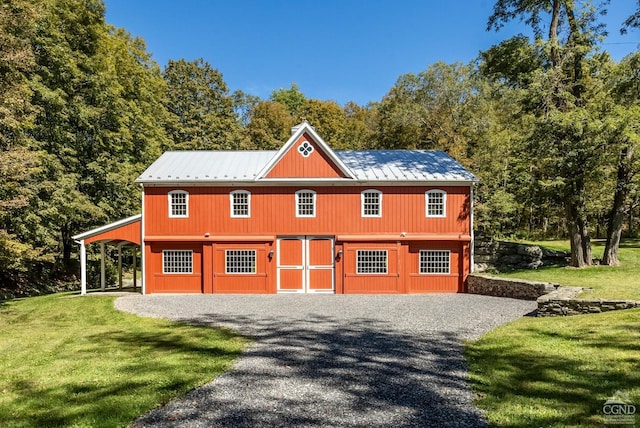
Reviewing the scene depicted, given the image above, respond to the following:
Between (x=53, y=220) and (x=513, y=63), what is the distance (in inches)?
1117

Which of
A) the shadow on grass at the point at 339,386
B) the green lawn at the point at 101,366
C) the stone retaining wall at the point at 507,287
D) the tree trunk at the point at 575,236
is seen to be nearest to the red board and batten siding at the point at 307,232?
the stone retaining wall at the point at 507,287

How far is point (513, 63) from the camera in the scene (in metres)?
21.6

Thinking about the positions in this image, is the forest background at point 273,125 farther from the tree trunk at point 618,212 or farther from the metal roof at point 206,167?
the metal roof at point 206,167

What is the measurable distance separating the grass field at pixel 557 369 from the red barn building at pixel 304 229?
896 centimetres

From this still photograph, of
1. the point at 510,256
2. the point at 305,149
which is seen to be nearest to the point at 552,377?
the point at 305,149

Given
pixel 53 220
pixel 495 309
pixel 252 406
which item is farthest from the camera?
pixel 53 220

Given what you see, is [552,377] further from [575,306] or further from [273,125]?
[273,125]

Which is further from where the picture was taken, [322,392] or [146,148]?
[146,148]

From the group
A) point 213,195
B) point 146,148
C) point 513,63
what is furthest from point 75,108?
point 513,63

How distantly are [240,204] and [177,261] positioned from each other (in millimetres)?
4357

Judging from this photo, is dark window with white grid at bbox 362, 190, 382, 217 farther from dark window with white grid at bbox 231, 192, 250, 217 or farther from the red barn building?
dark window with white grid at bbox 231, 192, 250, 217

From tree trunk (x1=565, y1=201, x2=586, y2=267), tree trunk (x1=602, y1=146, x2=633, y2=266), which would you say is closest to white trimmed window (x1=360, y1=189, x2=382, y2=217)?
tree trunk (x1=565, y1=201, x2=586, y2=267)

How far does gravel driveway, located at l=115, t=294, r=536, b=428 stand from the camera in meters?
6.24

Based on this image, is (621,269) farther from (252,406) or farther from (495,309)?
(252,406)
